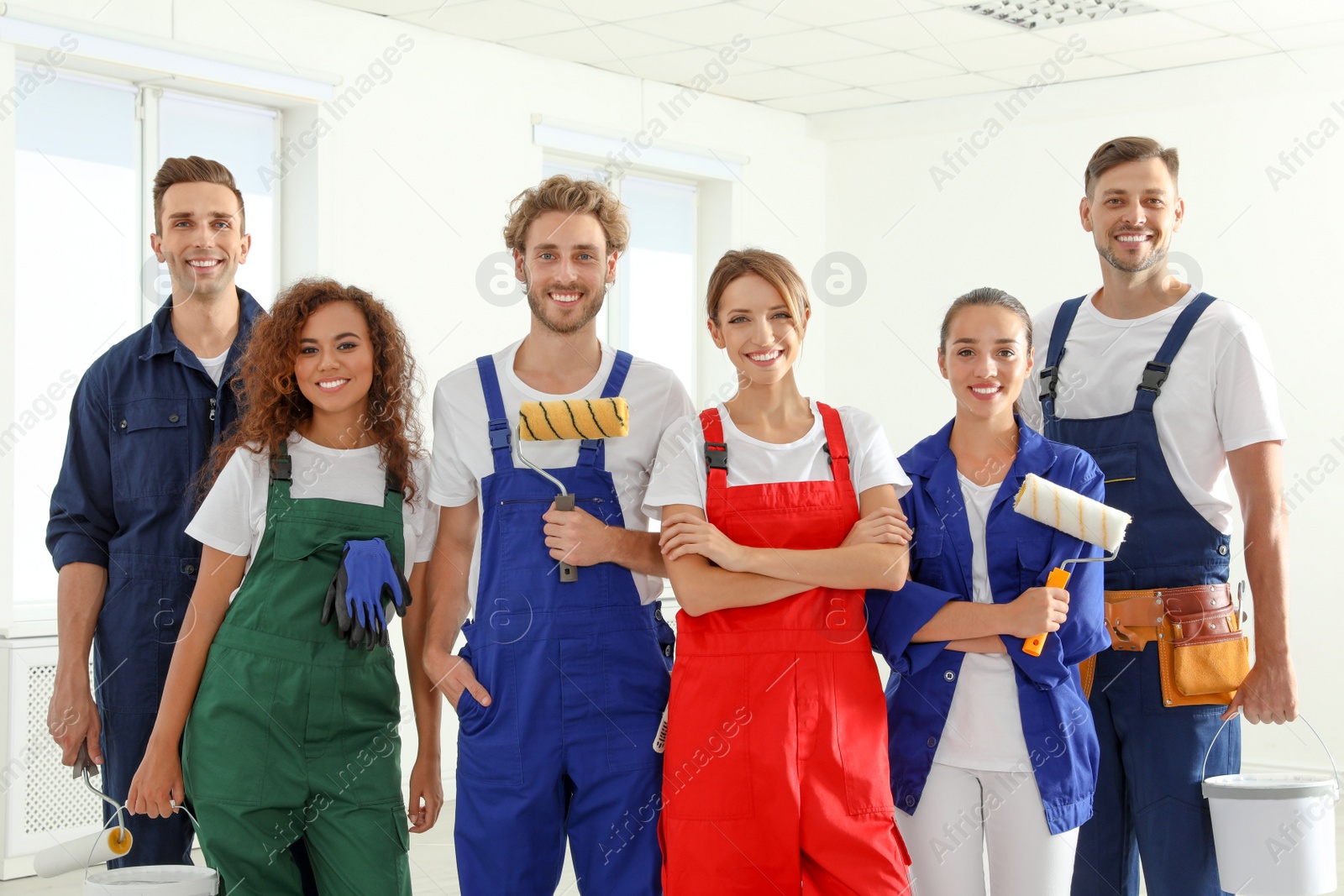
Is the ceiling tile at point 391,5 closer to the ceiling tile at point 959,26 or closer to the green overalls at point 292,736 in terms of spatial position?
the ceiling tile at point 959,26

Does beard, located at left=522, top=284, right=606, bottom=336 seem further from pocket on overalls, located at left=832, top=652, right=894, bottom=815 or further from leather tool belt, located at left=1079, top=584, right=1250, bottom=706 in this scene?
leather tool belt, located at left=1079, top=584, right=1250, bottom=706

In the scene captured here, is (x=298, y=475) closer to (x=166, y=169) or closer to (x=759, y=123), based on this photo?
(x=166, y=169)

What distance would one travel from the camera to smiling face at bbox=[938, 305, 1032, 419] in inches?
88.4

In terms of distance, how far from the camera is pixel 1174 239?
5.81 metres

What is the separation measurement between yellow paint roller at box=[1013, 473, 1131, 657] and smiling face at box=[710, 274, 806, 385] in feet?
1.51

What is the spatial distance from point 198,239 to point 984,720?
1755 millimetres

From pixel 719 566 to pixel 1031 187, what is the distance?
469cm

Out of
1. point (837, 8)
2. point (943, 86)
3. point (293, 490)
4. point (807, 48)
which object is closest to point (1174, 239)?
point (943, 86)

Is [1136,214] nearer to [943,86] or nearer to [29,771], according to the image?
[29,771]

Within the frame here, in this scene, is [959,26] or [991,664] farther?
[959,26]

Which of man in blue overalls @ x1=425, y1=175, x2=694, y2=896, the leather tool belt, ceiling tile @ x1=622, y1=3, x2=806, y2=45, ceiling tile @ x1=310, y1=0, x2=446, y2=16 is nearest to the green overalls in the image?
man in blue overalls @ x1=425, y1=175, x2=694, y2=896

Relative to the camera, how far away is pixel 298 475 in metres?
→ 2.29

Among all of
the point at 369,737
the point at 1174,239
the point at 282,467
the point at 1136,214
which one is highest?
the point at 1174,239

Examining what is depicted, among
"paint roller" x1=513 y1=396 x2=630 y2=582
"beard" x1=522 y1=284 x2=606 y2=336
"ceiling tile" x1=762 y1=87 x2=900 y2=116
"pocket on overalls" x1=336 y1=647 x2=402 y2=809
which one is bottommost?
"pocket on overalls" x1=336 y1=647 x2=402 y2=809
